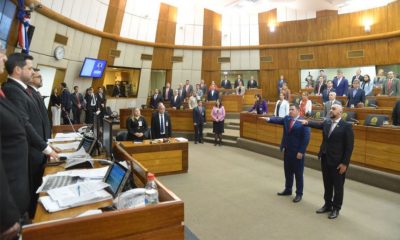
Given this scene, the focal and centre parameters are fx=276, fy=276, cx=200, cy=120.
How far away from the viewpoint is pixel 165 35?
41.8ft

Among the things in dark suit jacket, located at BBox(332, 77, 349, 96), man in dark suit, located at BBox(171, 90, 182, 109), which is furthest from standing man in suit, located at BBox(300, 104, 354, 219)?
man in dark suit, located at BBox(171, 90, 182, 109)

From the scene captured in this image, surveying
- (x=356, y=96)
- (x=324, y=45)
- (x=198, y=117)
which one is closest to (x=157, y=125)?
(x=198, y=117)

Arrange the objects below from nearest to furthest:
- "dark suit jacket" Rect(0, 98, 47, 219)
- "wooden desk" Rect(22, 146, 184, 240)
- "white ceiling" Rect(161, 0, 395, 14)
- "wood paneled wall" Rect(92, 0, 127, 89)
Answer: "wooden desk" Rect(22, 146, 184, 240) → "dark suit jacket" Rect(0, 98, 47, 219) → "wood paneled wall" Rect(92, 0, 127, 89) → "white ceiling" Rect(161, 0, 395, 14)

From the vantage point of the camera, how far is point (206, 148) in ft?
26.0

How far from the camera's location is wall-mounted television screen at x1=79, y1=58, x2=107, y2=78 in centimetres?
987

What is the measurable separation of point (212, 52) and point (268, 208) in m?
11.0

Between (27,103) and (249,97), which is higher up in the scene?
(249,97)

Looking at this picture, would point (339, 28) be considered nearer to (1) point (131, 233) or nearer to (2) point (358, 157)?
(2) point (358, 157)

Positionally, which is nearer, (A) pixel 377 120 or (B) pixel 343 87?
(A) pixel 377 120

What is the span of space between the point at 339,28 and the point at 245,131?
7.02 meters

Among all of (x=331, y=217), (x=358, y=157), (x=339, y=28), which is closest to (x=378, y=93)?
(x=339, y=28)

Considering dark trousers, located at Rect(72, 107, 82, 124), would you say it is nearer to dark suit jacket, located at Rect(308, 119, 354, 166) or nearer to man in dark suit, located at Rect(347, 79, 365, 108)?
dark suit jacket, located at Rect(308, 119, 354, 166)

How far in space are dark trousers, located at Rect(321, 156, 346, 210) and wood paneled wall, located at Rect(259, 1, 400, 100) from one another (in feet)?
30.1

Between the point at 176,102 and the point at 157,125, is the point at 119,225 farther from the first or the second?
the point at 176,102
